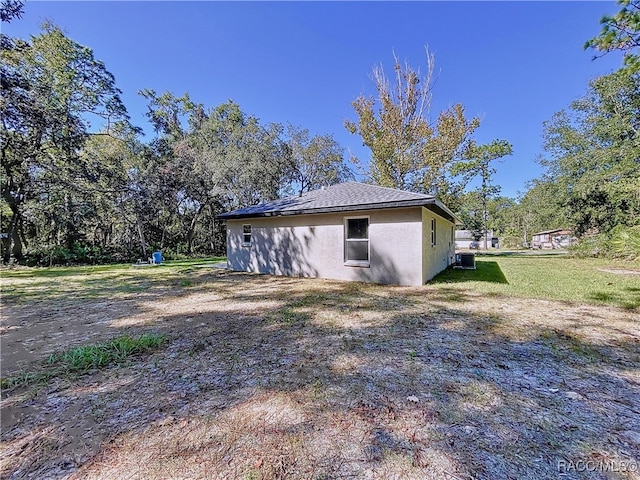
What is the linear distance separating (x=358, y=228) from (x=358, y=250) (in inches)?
26.9

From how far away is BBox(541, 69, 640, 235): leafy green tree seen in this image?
14938 millimetres

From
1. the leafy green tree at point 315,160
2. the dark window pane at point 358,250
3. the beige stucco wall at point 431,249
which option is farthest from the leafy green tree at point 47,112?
the beige stucco wall at point 431,249

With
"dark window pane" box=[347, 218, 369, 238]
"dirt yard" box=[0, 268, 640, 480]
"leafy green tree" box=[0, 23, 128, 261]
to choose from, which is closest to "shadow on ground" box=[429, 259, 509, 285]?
"dark window pane" box=[347, 218, 369, 238]

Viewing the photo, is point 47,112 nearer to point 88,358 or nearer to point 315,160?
point 88,358

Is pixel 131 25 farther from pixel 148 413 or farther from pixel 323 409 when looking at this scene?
pixel 323 409

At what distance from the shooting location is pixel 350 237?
859 centimetres

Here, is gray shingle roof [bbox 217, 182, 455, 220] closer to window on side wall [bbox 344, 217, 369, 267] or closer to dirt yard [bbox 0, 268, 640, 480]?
window on side wall [bbox 344, 217, 369, 267]

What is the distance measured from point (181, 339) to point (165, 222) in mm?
20116

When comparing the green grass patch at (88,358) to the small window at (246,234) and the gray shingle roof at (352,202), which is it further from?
the small window at (246,234)

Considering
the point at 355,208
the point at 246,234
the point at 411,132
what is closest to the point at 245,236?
the point at 246,234

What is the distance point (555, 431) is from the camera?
1930 mm

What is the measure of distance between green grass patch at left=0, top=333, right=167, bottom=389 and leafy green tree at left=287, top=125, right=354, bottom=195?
1836cm

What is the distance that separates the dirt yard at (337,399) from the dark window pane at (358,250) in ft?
12.3

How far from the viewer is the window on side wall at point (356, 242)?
838 centimetres
